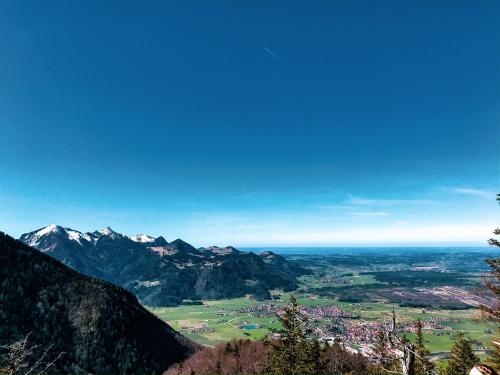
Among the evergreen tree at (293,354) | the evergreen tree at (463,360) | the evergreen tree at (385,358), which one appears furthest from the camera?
the evergreen tree at (463,360)

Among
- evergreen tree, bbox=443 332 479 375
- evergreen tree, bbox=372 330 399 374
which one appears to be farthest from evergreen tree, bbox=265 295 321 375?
evergreen tree, bbox=443 332 479 375

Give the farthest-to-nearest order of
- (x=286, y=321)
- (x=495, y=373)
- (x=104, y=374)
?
1. (x=104, y=374)
2. (x=286, y=321)
3. (x=495, y=373)

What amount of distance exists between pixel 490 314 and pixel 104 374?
203 metres

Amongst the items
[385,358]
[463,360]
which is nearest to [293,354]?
[463,360]

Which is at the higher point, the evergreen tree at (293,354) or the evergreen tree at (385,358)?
the evergreen tree at (385,358)

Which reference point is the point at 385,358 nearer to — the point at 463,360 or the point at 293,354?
the point at 293,354

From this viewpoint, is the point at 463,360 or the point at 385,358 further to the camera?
the point at 463,360

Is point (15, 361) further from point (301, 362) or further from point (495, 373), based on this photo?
point (301, 362)

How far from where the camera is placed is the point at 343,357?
12100cm

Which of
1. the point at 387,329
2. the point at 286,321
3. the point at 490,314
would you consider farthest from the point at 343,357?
the point at 387,329

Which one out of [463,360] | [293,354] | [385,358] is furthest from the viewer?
[463,360]

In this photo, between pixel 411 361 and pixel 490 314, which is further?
pixel 490 314

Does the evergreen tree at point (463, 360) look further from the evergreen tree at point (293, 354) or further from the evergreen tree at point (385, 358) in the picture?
the evergreen tree at point (385, 358)

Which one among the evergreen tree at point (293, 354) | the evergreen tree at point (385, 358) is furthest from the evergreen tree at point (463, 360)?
the evergreen tree at point (385, 358)
